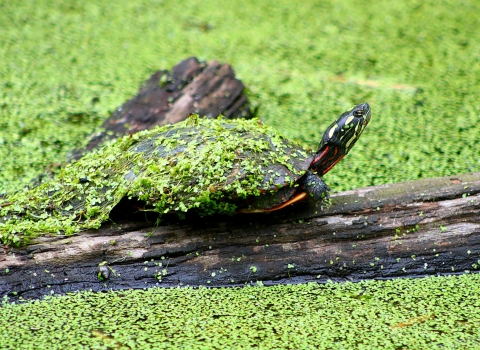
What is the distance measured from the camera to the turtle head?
2646 mm

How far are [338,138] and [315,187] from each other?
0.34 meters

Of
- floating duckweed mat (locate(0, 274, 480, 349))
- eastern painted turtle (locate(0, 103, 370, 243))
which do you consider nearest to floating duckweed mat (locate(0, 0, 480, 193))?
eastern painted turtle (locate(0, 103, 370, 243))

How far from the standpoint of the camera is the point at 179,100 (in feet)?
11.8

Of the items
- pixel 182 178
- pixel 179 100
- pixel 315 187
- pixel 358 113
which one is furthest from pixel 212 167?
pixel 179 100

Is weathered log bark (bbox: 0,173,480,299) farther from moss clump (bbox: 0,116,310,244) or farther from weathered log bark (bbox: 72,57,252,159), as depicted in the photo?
weathered log bark (bbox: 72,57,252,159)

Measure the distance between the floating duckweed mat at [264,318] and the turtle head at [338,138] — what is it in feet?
Answer: 1.86

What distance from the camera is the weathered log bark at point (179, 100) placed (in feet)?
11.3

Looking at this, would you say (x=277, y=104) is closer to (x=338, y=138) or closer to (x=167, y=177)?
(x=338, y=138)

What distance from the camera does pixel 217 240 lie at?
2.42 metres

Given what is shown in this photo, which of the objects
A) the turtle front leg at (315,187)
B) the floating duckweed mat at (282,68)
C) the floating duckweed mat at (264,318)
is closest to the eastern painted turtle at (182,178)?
the turtle front leg at (315,187)

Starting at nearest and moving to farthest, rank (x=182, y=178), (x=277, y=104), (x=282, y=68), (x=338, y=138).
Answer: (x=182, y=178)
(x=338, y=138)
(x=277, y=104)
(x=282, y=68)

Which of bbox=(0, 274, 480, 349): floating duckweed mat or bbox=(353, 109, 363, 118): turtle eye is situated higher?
bbox=(353, 109, 363, 118): turtle eye

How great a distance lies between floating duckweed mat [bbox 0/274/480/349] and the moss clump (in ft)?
1.10

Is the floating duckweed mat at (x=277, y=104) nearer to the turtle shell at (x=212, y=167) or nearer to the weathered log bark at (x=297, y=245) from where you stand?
the weathered log bark at (x=297, y=245)
